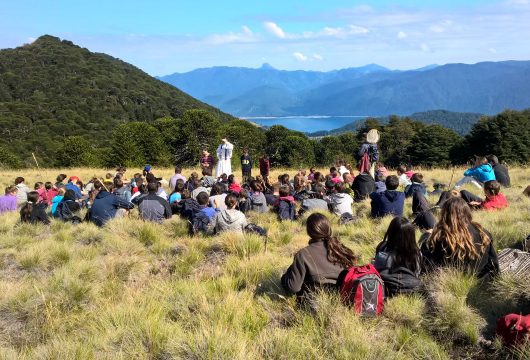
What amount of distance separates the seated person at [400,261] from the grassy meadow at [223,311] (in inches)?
6.3

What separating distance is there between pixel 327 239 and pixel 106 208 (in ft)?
19.7

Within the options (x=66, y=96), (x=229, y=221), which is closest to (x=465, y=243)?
(x=229, y=221)

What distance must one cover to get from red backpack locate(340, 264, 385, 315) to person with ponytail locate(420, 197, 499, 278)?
42.0 inches

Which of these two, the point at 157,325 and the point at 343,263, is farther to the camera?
the point at 343,263

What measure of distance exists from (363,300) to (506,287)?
1.56 metres

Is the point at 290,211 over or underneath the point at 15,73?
underneath

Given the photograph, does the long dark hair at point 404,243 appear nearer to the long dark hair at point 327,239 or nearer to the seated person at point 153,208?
the long dark hair at point 327,239

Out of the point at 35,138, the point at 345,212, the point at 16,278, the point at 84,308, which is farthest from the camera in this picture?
the point at 35,138

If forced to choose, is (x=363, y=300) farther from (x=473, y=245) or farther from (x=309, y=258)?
(x=473, y=245)

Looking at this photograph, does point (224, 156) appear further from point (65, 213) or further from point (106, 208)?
point (106, 208)

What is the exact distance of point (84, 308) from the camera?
187 inches

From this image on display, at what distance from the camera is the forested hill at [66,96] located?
6556 centimetres

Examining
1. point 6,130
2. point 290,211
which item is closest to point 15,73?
point 6,130

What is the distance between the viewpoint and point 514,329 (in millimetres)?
3309
